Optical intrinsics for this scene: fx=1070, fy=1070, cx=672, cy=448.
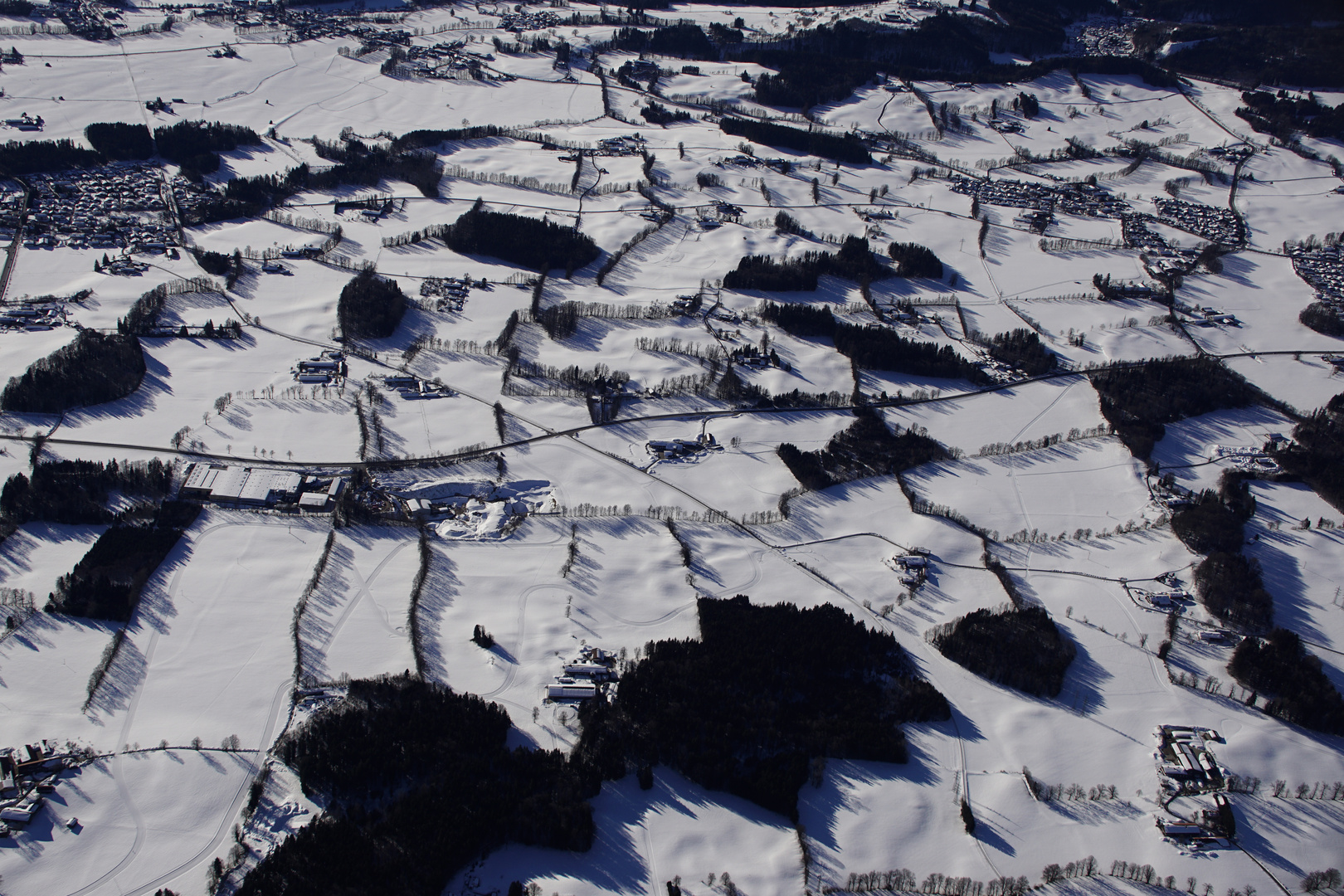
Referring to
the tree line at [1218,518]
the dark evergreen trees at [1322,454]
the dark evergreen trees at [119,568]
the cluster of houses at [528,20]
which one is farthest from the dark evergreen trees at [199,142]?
the dark evergreen trees at [1322,454]

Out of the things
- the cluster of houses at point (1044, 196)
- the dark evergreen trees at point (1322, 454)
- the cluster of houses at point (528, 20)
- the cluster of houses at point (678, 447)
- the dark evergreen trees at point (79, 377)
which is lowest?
the dark evergreen trees at point (1322, 454)

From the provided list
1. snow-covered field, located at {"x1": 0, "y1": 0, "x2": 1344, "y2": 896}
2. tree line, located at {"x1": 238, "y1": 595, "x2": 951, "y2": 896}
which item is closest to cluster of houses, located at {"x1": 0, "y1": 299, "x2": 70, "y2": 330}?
snow-covered field, located at {"x1": 0, "y1": 0, "x2": 1344, "y2": 896}

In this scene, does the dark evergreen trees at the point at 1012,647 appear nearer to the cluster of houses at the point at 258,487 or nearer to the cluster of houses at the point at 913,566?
the cluster of houses at the point at 913,566

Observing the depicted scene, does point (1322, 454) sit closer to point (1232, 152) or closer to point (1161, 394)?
point (1161, 394)

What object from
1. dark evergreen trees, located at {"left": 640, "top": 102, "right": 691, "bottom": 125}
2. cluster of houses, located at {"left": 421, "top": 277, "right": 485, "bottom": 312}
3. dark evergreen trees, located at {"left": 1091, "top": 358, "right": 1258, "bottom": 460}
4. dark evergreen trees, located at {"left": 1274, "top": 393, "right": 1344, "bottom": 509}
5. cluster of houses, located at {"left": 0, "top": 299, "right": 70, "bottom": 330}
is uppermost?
dark evergreen trees, located at {"left": 640, "top": 102, "right": 691, "bottom": 125}

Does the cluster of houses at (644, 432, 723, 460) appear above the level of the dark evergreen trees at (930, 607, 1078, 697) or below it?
above

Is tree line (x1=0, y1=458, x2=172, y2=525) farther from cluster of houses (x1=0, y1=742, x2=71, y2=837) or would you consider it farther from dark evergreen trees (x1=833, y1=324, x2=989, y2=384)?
dark evergreen trees (x1=833, y1=324, x2=989, y2=384)

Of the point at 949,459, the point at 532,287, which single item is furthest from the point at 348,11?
the point at 949,459
